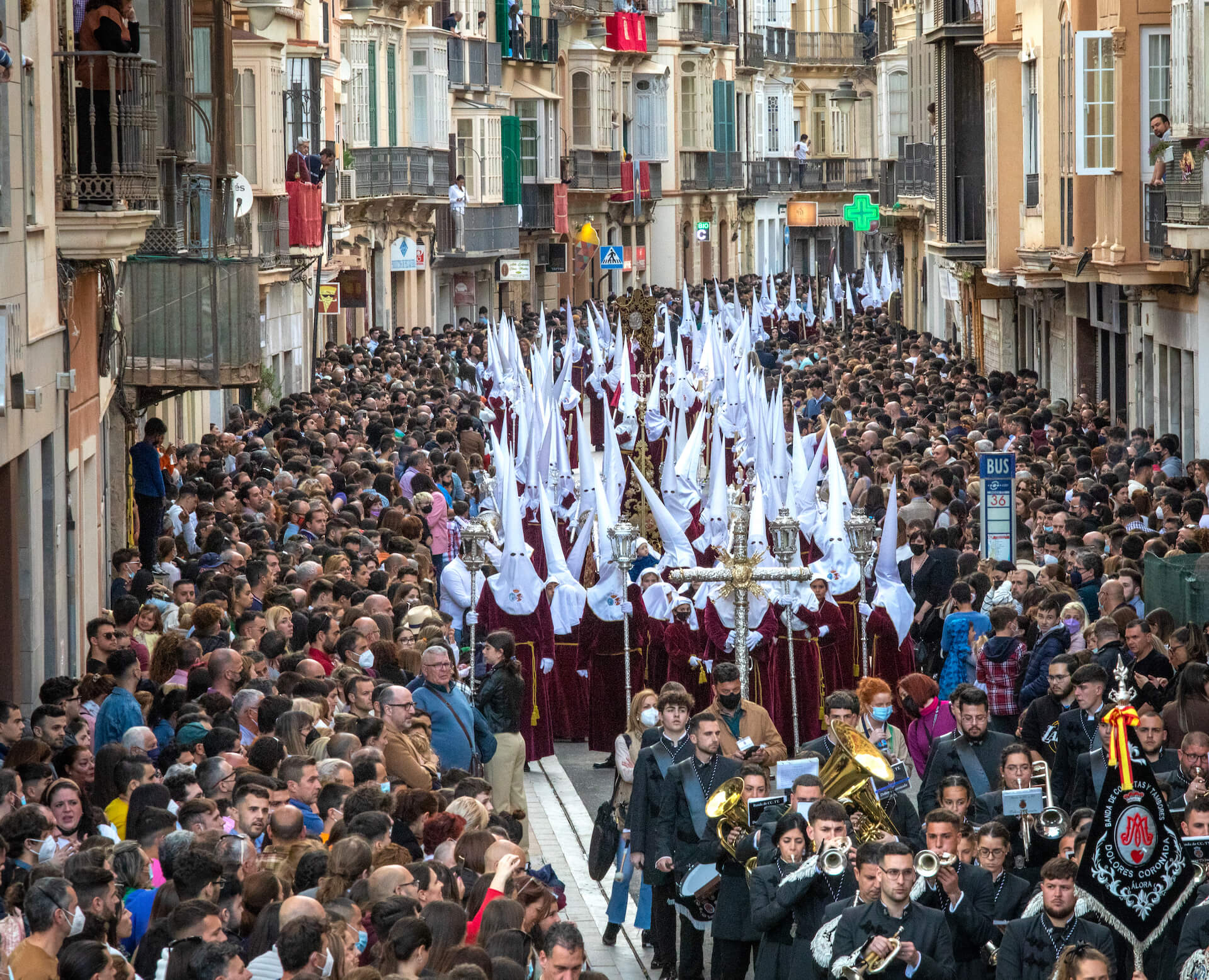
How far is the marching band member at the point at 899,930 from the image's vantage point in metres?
8.94

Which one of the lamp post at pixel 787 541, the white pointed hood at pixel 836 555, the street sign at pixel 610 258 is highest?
the street sign at pixel 610 258

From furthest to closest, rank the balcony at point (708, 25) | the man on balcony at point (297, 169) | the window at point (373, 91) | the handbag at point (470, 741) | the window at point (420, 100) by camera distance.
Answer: the balcony at point (708, 25)
the window at point (420, 100)
the window at point (373, 91)
the man on balcony at point (297, 169)
the handbag at point (470, 741)

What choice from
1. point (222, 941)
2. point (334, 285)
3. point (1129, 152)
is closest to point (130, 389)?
point (1129, 152)

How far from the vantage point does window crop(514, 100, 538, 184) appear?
6397cm

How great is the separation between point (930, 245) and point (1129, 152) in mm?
14306

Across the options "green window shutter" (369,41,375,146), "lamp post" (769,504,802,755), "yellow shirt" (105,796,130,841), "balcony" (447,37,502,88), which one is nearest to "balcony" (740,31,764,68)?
"balcony" (447,37,502,88)

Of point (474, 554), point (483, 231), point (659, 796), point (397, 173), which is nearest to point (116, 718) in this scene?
point (659, 796)

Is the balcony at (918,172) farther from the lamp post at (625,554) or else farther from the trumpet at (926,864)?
the trumpet at (926,864)

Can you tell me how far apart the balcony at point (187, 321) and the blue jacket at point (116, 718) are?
8558mm

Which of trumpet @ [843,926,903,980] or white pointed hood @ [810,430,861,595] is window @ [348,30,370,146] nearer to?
white pointed hood @ [810,430,861,595]

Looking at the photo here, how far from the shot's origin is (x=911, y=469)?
22594 millimetres

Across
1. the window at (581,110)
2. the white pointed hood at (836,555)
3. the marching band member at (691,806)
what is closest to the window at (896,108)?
the window at (581,110)

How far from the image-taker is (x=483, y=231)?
5862 centimetres

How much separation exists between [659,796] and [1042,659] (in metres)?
3.52
